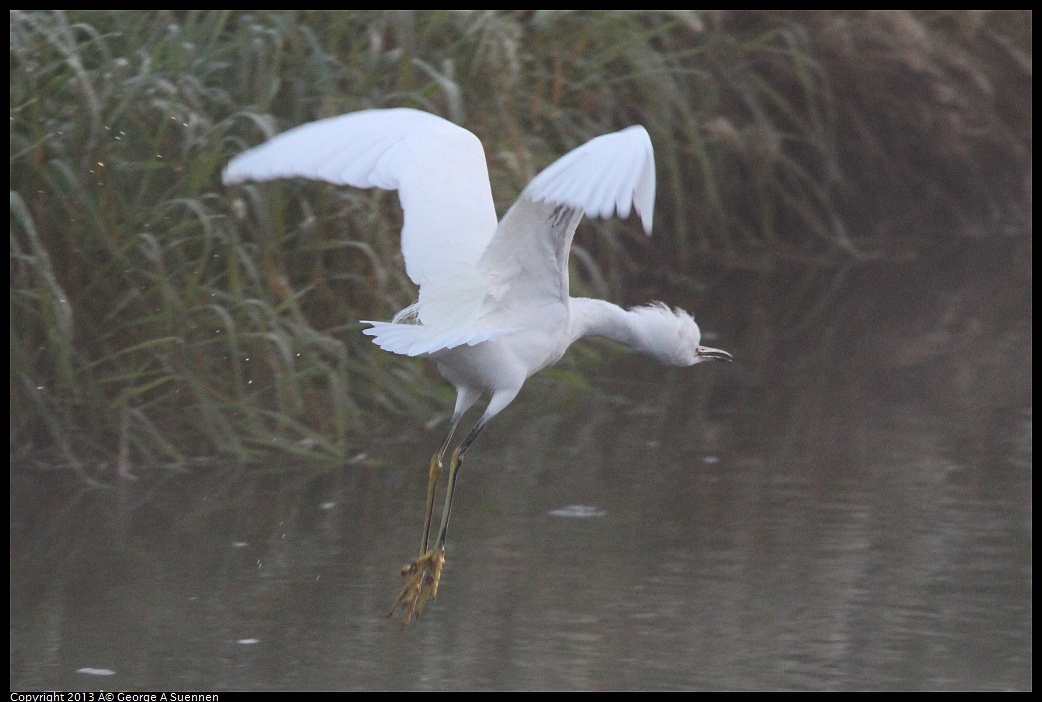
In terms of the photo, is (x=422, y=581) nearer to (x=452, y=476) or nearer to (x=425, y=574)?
(x=425, y=574)

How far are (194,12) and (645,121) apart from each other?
210 cm

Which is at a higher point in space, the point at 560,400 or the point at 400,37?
the point at 400,37

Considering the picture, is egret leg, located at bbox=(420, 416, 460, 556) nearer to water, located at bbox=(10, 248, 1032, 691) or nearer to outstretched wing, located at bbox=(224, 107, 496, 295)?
water, located at bbox=(10, 248, 1032, 691)

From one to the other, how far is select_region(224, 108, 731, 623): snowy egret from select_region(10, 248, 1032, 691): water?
0.95 ft

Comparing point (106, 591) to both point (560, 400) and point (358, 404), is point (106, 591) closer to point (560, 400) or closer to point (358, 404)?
point (358, 404)

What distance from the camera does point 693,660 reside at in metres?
3.15

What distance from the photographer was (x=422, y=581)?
10.6ft

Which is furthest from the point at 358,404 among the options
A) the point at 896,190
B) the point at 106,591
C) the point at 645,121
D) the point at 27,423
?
the point at 896,190

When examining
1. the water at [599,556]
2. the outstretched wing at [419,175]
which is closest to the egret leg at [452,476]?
the water at [599,556]

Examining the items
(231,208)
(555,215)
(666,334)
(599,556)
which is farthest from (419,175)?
(231,208)

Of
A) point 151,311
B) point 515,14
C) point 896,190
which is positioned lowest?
point 896,190

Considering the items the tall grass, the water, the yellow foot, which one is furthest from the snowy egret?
the tall grass

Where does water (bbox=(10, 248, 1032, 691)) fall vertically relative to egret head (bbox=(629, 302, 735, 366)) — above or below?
below

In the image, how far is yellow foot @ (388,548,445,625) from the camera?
3236 millimetres
